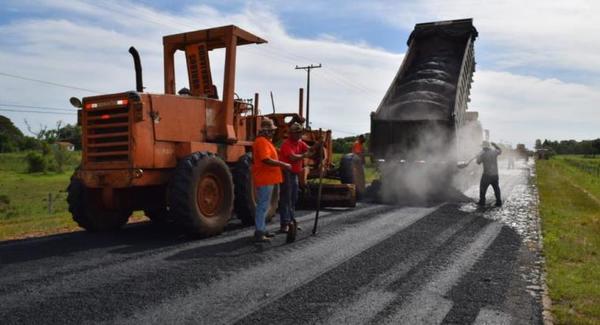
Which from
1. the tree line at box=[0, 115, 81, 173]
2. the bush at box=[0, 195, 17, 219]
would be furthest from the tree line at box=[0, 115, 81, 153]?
the bush at box=[0, 195, 17, 219]

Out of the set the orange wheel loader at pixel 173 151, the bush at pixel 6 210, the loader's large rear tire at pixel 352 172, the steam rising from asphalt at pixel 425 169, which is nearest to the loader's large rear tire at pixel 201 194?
the orange wheel loader at pixel 173 151

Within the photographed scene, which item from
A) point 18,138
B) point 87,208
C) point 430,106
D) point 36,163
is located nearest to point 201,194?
point 87,208

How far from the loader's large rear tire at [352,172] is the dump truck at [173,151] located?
165 inches

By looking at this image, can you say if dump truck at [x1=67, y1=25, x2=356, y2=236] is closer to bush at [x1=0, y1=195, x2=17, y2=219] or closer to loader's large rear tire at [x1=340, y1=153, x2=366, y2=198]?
loader's large rear tire at [x1=340, y1=153, x2=366, y2=198]

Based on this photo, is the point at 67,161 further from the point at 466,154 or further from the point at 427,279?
the point at 427,279

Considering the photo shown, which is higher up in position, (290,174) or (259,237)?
(290,174)

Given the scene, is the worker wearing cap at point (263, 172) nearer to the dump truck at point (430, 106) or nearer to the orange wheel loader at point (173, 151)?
the orange wheel loader at point (173, 151)

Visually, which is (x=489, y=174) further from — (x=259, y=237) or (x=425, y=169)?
(x=259, y=237)

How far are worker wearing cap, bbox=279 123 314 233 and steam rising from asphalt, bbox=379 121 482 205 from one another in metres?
5.64

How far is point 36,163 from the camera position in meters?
55.5

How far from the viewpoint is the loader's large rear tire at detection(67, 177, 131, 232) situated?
24.8 feet

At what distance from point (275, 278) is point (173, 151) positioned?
3.19 m

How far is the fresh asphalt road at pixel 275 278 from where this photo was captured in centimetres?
407

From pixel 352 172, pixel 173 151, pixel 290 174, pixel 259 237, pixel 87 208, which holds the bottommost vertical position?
pixel 259 237
